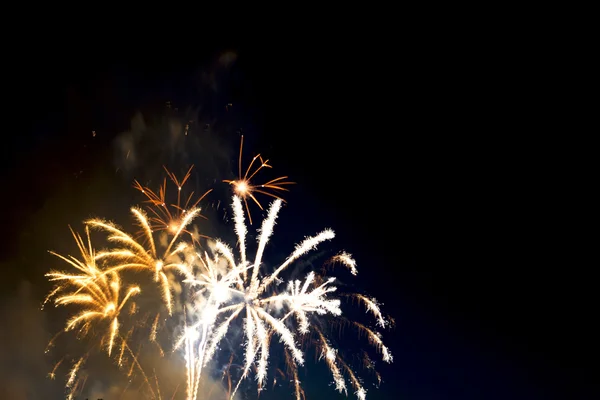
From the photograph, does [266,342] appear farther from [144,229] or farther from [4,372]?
[4,372]

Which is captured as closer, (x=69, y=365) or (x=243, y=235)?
(x=243, y=235)

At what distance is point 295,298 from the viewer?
13.4 meters

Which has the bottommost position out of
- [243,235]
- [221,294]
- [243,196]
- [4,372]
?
[4,372]

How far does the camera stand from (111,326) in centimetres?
1576

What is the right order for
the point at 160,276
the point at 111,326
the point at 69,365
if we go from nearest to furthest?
the point at 160,276, the point at 111,326, the point at 69,365

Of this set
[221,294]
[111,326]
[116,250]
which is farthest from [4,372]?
[221,294]

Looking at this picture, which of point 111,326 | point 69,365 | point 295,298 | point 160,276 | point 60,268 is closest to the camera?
point 295,298

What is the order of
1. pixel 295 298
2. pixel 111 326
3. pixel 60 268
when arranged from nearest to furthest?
pixel 295 298 → pixel 111 326 → pixel 60 268

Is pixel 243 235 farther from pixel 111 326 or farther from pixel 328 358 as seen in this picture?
pixel 111 326

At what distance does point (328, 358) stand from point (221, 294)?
4351 mm

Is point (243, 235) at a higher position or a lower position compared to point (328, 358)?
higher

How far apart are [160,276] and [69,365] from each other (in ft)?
45.1

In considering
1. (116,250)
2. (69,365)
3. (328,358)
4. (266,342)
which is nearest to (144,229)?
(116,250)

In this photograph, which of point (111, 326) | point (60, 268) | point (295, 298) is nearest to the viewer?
point (295, 298)
